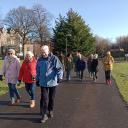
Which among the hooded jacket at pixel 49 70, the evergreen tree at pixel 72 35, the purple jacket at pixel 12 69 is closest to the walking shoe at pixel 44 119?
the hooded jacket at pixel 49 70

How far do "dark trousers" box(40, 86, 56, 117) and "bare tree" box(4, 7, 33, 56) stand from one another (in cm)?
7700

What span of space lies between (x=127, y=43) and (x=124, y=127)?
124 metres

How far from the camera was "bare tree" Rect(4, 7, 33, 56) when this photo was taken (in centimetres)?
8731

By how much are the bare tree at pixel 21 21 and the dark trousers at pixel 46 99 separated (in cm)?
7700

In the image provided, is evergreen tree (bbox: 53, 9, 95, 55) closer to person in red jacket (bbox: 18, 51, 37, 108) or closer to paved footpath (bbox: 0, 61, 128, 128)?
paved footpath (bbox: 0, 61, 128, 128)

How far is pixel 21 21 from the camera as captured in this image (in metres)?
89.4

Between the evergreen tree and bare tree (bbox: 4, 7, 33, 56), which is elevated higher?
bare tree (bbox: 4, 7, 33, 56)

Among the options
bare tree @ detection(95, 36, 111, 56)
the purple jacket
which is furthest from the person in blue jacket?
bare tree @ detection(95, 36, 111, 56)

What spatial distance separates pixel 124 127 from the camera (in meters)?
9.21

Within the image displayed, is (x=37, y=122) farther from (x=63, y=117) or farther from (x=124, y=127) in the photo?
(x=124, y=127)

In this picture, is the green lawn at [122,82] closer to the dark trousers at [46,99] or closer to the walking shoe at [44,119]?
the dark trousers at [46,99]

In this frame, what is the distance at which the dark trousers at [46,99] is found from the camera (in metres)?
10.1

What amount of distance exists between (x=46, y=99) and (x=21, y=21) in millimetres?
80469

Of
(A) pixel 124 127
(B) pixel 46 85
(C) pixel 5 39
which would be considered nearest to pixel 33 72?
(B) pixel 46 85
